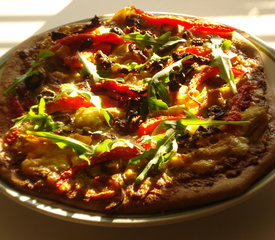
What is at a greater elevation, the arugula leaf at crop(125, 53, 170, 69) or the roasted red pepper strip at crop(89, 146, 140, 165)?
the arugula leaf at crop(125, 53, 170, 69)

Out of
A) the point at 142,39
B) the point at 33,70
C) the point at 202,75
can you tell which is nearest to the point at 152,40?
the point at 142,39

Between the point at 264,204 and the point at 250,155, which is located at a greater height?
the point at 250,155

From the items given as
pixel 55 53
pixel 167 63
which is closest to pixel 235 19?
pixel 167 63

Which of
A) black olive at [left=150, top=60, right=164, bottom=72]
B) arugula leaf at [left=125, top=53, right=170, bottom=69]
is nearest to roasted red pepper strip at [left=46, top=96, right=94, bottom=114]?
arugula leaf at [left=125, top=53, right=170, bottom=69]

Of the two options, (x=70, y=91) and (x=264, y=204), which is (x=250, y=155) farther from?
(x=70, y=91)

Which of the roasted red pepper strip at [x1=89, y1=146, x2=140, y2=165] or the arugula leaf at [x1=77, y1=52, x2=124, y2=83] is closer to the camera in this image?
the roasted red pepper strip at [x1=89, y1=146, x2=140, y2=165]

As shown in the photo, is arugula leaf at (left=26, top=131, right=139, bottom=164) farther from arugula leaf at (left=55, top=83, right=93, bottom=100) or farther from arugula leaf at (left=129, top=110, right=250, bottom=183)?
arugula leaf at (left=55, top=83, right=93, bottom=100)
